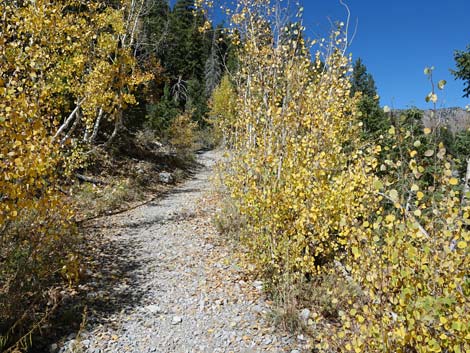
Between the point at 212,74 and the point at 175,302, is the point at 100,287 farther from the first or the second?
the point at 212,74

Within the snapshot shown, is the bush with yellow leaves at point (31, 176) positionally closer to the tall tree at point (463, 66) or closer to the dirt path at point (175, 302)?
the dirt path at point (175, 302)

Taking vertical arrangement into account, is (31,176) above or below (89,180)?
above

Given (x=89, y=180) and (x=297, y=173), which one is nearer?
(x=297, y=173)

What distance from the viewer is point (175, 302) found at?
4867 millimetres

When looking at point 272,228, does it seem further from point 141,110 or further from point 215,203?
point 141,110

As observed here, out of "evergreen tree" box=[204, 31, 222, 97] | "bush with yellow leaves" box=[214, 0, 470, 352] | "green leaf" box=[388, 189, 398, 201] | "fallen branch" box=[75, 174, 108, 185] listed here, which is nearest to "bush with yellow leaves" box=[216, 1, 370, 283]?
"bush with yellow leaves" box=[214, 0, 470, 352]

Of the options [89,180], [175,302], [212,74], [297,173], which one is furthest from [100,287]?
[212,74]

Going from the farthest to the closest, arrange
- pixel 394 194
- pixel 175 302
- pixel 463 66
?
pixel 463 66, pixel 175 302, pixel 394 194

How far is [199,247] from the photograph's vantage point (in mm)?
6836

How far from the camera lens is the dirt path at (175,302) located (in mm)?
3982

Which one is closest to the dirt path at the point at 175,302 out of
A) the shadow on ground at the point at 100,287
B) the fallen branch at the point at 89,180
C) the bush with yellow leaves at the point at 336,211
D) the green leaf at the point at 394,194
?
the shadow on ground at the point at 100,287

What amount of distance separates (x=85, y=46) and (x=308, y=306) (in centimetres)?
728

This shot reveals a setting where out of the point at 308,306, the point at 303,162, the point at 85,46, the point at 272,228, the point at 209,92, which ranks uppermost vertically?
the point at 209,92

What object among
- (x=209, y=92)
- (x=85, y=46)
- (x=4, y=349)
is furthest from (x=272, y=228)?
(x=209, y=92)
